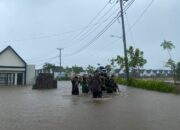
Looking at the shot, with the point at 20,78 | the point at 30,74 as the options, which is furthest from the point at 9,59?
the point at 30,74

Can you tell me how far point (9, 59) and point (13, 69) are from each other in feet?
5.58

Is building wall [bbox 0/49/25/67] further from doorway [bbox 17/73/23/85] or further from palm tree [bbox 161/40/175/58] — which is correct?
palm tree [bbox 161/40/175/58]

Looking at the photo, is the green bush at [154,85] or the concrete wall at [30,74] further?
the concrete wall at [30,74]

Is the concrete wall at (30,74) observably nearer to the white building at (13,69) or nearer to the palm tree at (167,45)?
the white building at (13,69)

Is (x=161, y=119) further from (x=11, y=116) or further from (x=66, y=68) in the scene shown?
(x=66, y=68)

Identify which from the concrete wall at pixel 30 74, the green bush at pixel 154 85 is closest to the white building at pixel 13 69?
the concrete wall at pixel 30 74

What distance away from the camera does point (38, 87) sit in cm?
4594

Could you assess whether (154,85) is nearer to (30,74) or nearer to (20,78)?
(30,74)

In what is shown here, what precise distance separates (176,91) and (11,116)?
60.1 ft

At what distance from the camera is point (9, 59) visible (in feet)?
208

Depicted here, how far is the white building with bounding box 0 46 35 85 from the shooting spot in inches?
2482

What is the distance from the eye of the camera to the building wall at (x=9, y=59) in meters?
63.0

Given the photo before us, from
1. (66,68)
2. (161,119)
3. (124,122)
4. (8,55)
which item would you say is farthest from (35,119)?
(66,68)

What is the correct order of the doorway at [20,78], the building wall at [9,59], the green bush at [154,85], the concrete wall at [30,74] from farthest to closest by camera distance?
1. the concrete wall at [30,74]
2. the doorway at [20,78]
3. the building wall at [9,59]
4. the green bush at [154,85]
